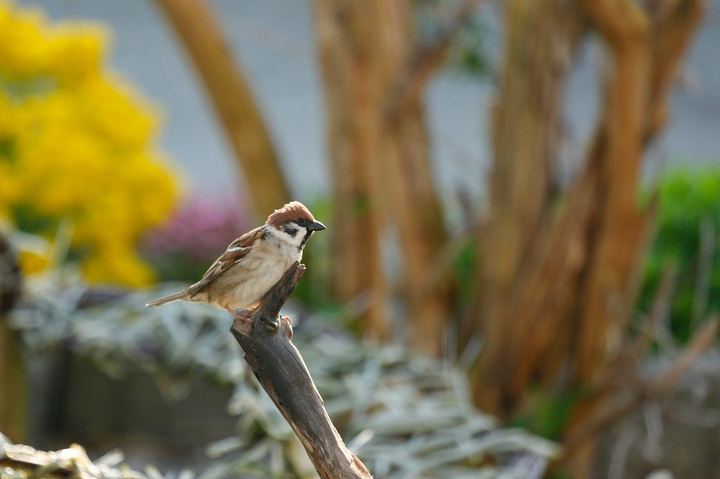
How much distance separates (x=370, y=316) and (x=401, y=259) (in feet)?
0.75

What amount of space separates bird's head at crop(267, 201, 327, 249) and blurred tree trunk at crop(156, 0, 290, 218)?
2.10 m

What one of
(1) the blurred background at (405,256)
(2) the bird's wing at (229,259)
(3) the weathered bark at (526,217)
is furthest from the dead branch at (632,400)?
(2) the bird's wing at (229,259)

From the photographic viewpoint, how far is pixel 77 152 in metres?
2.91

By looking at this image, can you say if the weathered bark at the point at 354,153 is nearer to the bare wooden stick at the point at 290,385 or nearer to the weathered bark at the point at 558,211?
the weathered bark at the point at 558,211

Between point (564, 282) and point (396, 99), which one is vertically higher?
point (396, 99)

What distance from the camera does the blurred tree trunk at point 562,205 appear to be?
201 cm

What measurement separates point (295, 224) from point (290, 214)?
1 centimetres

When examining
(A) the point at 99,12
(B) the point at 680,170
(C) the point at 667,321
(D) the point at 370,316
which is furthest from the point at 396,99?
(A) the point at 99,12

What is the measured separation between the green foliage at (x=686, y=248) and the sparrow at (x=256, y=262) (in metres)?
2.00

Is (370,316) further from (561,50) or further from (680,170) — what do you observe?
(680,170)

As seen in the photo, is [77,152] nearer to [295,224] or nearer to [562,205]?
[562,205]

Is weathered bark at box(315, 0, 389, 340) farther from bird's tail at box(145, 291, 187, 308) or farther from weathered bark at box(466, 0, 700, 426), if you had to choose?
bird's tail at box(145, 291, 187, 308)

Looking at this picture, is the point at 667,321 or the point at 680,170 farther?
the point at 680,170

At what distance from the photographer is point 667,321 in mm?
2652
